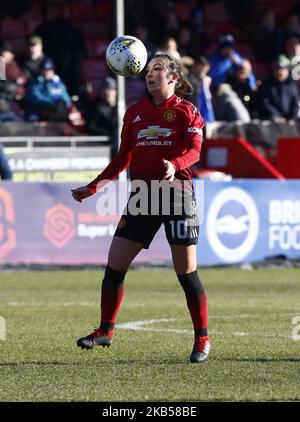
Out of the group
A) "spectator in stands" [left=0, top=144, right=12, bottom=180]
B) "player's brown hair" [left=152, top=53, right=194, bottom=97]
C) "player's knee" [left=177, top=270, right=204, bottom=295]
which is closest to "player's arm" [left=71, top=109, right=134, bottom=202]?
"player's brown hair" [left=152, top=53, right=194, bottom=97]

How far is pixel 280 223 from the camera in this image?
1708 cm

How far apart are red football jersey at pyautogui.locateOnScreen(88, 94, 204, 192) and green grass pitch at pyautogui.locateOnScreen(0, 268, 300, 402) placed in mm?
1365

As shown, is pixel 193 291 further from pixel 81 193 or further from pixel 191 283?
pixel 81 193

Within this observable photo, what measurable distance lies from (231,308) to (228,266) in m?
4.64

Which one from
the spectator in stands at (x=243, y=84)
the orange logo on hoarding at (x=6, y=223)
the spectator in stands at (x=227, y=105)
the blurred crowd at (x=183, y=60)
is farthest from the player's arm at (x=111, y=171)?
the spectator in stands at (x=243, y=84)

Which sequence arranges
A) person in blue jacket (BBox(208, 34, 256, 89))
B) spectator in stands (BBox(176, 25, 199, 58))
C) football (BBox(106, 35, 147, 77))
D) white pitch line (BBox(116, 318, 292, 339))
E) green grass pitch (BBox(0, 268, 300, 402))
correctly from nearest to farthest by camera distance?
green grass pitch (BBox(0, 268, 300, 402))
football (BBox(106, 35, 147, 77))
white pitch line (BBox(116, 318, 292, 339))
person in blue jacket (BBox(208, 34, 256, 89))
spectator in stands (BBox(176, 25, 199, 58))

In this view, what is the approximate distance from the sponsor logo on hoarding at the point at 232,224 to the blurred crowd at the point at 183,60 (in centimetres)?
181

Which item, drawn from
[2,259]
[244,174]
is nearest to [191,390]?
[2,259]

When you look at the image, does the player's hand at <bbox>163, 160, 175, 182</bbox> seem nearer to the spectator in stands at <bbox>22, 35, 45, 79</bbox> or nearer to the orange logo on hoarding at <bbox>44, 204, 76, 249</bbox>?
the orange logo on hoarding at <bbox>44, 204, 76, 249</bbox>

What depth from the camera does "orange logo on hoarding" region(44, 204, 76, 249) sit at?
52.7 feet

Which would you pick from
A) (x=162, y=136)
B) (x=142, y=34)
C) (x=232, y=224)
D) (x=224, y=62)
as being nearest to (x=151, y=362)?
(x=162, y=136)

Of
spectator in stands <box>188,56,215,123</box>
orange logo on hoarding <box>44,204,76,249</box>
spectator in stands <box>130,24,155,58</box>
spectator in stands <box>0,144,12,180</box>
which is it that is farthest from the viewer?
spectator in stands <box>130,24,155,58</box>

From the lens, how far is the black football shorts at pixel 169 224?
8531 mm

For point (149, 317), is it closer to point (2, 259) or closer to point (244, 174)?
point (2, 259)
